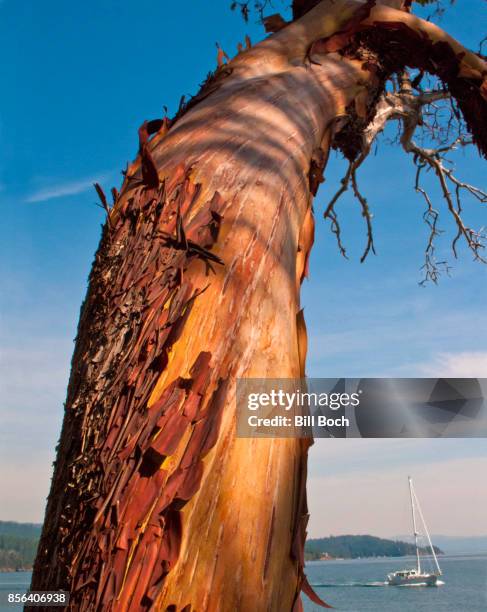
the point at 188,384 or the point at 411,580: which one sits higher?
the point at 411,580

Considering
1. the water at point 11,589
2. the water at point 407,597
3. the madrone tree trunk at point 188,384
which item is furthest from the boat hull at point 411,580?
the madrone tree trunk at point 188,384

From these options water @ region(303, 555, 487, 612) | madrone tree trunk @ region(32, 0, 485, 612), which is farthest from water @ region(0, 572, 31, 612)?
water @ region(303, 555, 487, 612)

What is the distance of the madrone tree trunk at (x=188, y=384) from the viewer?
979 mm

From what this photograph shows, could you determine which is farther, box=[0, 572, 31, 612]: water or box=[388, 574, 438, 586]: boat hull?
box=[388, 574, 438, 586]: boat hull

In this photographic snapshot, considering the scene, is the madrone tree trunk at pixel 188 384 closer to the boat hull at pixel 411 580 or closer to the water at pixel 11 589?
the water at pixel 11 589

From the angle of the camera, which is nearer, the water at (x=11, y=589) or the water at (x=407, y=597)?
the water at (x=11, y=589)

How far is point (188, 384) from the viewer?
112 centimetres

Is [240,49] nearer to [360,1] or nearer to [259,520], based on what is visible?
[360,1]

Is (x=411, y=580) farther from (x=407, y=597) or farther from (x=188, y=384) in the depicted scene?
(x=188, y=384)

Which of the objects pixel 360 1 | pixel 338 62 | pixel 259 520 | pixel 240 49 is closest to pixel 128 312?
pixel 259 520

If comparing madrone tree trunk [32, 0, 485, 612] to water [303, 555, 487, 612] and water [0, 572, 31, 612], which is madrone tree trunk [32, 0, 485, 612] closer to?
water [0, 572, 31, 612]

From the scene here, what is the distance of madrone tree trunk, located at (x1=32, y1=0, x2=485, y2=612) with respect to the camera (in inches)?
38.6

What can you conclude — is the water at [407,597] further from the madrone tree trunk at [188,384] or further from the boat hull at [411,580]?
the madrone tree trunk at [188,384]

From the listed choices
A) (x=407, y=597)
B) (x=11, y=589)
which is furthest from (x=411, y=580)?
(x=11, y=589)
